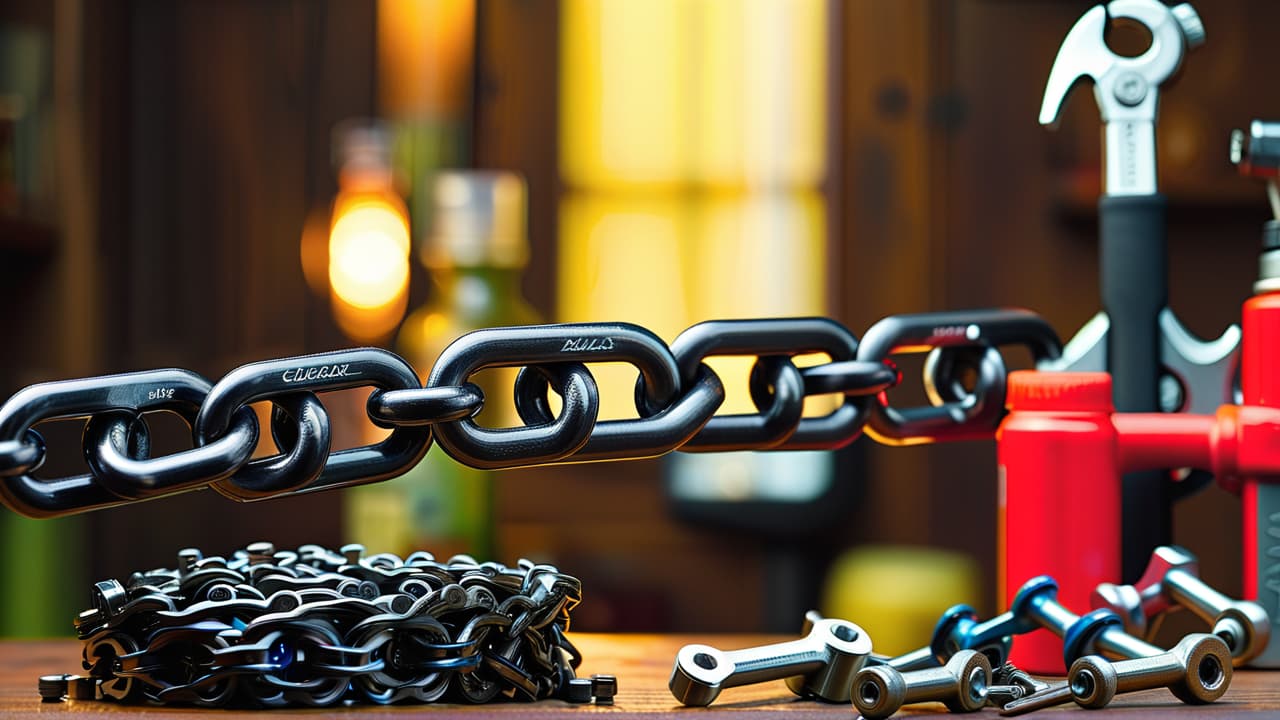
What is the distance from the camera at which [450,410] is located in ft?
1.37

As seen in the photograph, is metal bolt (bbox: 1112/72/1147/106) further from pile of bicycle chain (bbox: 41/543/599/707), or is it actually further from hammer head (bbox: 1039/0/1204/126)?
pile of bicycle chain (bbox: 41/543/599/707)

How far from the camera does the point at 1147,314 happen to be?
583mm

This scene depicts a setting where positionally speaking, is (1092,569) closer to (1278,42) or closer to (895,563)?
(895,563)

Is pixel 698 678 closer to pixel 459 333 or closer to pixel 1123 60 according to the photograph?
pixel 1123 60

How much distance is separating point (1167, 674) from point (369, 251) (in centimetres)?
115

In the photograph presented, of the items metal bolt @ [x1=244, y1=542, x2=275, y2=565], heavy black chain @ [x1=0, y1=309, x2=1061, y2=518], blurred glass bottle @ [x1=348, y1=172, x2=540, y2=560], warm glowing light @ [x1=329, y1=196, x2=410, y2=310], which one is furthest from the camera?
warm glowing light @ [x1=329, y1=196, x2=410, y2=310]

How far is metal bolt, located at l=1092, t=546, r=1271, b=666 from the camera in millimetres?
514

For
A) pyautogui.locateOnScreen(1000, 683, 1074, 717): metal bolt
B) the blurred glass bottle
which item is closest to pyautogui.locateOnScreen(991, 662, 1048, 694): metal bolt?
pyautogui.locateOnScreen(1000, 683, 1074, 717): metal bolt

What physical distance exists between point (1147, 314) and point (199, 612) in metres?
0.39

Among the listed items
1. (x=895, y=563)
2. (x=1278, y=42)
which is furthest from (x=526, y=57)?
(x=1278, y=42)

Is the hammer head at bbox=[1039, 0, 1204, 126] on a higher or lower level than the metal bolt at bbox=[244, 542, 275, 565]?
higher

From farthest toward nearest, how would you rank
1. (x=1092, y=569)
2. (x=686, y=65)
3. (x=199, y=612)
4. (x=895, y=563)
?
(x=686, y=65)
(x=895, y=563)
(x=1092, y=569)
(x=199, y=612)

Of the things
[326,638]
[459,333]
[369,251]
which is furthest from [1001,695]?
[369,251]

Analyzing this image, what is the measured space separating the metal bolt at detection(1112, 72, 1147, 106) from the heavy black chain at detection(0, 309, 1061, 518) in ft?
0.51
